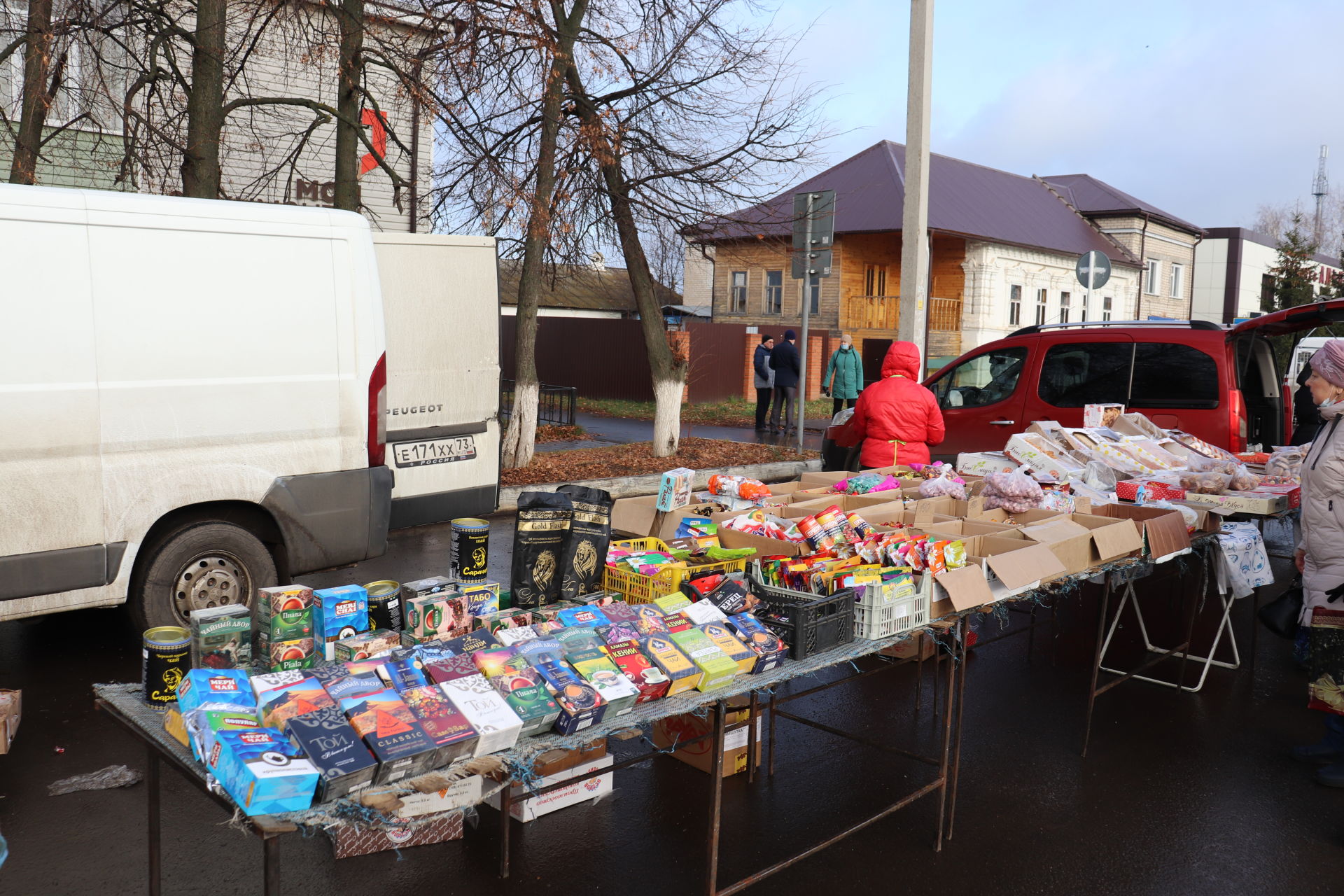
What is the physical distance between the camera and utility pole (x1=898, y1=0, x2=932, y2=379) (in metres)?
10.8

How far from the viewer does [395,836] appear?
389cm

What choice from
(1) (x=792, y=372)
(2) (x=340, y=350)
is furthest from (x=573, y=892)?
(1) (x=792, y=372)

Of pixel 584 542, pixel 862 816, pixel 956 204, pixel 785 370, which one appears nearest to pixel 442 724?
pixel 584 542

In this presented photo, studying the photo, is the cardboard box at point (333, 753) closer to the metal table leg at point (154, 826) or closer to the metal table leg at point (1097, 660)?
the metal table leg at point (154, 826)

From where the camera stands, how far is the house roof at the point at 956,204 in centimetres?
3156

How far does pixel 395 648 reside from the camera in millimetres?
3020

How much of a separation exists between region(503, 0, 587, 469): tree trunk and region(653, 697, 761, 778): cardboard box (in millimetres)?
8044

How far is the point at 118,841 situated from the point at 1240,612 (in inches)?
303

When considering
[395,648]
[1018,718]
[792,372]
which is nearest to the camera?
[395,648]

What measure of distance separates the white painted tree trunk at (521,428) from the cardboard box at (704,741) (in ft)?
26.6

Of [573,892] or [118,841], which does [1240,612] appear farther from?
[118,841]

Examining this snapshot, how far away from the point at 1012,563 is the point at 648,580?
1535 millimetres

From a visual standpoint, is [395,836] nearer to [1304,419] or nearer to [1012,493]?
[1012,493]

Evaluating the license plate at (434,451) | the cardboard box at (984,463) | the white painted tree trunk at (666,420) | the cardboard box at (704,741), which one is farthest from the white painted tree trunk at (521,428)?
the cardboard box at (704,741)
